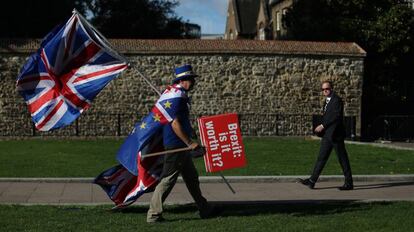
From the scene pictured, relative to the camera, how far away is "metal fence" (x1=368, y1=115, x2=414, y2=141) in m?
25.0

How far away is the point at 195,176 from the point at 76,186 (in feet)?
11.7

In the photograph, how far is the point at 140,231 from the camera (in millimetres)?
7605

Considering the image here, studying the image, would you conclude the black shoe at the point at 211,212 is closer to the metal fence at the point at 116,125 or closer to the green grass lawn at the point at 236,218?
the green grass lawn at the point at 236,218

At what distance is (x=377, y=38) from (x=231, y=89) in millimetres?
6765

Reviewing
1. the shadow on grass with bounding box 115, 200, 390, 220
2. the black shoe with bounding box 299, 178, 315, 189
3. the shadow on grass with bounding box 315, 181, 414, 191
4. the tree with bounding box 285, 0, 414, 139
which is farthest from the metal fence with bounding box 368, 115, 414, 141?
the shadow on grass with bounding box 115, 200, 390, 220

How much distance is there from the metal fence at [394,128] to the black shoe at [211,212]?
1739 cm

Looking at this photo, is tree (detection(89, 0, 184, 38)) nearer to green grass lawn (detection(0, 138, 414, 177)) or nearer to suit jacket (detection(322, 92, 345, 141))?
green grass lawn (detection(0, 138, 414, 177))

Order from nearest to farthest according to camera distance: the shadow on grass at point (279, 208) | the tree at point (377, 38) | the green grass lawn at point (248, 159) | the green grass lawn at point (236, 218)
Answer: the green grass lawn at point (236, 218), the shadow on grass at point (279, 208), the green grass lawn at point (248, 159), the tree at point (377, 38)

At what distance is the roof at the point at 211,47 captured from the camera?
920 inches

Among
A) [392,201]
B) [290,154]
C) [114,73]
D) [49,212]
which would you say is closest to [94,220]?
[49,212]

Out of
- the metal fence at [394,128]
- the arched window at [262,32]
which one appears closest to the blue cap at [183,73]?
the metal fence at [394,128]

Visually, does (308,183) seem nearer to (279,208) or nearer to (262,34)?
(279,208)

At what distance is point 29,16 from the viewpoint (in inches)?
1164

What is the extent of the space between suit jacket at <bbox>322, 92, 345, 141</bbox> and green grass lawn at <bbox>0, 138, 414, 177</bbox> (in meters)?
1.82
